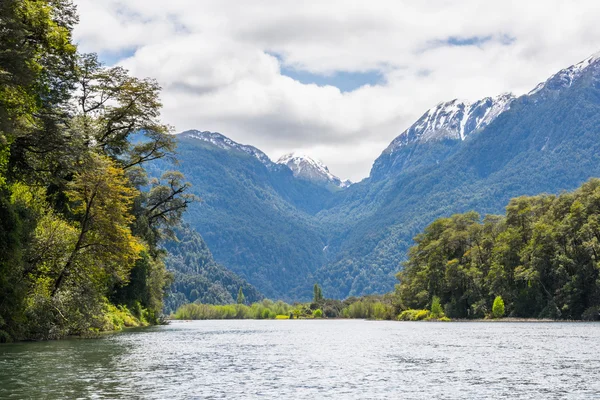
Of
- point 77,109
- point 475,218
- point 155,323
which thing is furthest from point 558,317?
point 77,109

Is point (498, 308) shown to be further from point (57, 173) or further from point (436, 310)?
point (57, 173)

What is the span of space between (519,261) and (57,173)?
99.7 metres

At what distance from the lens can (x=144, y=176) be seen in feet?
278

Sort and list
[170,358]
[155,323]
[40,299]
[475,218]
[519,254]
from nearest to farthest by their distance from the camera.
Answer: [170,358], [40,299], [155,323], [519,254], [475,218]

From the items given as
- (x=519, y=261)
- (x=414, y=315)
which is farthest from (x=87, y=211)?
(x=414, y=315)

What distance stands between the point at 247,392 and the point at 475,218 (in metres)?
135

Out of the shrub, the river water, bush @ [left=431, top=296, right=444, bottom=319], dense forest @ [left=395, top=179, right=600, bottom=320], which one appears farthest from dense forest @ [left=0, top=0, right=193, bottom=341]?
the shrub

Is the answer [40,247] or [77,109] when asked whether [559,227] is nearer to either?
[77,109]

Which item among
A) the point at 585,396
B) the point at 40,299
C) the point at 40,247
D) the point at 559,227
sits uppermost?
the point at 559,227

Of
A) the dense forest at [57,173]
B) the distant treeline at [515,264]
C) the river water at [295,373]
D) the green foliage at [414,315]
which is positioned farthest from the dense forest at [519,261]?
the dense forest at [57,173]

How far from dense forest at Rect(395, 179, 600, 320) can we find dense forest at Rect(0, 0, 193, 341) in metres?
75.1

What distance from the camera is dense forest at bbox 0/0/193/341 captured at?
120 feet

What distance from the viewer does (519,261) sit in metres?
127

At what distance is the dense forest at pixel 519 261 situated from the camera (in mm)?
111375
